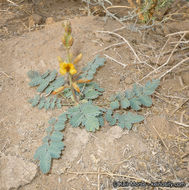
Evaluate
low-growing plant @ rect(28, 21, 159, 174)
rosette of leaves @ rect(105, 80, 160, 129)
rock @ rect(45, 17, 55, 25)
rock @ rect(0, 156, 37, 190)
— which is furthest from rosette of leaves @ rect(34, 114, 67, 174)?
rock @ rect(45, 17, 55, 25)

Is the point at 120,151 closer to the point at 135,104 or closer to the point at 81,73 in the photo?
the point at 135,104

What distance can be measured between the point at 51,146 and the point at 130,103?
2.50 feet

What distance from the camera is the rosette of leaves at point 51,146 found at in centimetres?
175

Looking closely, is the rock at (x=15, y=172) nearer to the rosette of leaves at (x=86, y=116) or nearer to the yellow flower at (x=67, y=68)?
the rosette of leaves at (x=86, y=116)

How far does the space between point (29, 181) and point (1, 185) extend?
8.4 inches

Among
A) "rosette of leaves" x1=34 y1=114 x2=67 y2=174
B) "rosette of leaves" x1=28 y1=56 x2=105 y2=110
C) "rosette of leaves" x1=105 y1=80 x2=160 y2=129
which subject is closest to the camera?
"rosette of leaves" x1=34 y1=114 x2=67 y2=174

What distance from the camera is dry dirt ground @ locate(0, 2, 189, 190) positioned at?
1.78 m

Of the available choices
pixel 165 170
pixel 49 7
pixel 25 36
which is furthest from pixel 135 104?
pixel 49 7

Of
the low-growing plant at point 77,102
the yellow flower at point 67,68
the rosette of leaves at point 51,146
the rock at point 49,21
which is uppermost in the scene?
the yellow flower at point 67,68

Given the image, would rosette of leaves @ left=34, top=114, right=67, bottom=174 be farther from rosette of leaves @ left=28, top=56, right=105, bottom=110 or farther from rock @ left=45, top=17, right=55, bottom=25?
rock @ left=45, top=17, right=55, bottom=25

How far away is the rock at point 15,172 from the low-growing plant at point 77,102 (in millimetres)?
113

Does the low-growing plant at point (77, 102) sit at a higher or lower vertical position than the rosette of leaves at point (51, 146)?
higher

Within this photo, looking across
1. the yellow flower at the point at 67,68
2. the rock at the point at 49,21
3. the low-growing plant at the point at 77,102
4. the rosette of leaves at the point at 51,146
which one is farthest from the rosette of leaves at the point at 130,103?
the rock at the point at 49,21

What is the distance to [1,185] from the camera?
5.77 ft
